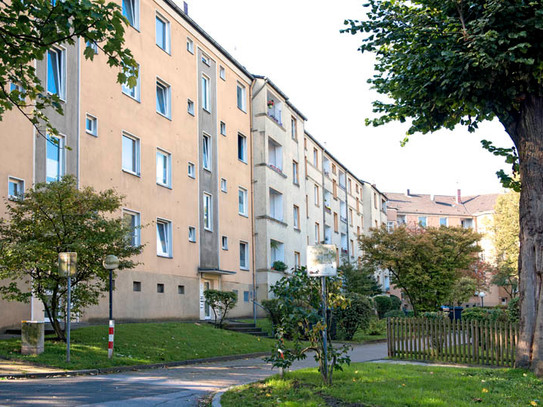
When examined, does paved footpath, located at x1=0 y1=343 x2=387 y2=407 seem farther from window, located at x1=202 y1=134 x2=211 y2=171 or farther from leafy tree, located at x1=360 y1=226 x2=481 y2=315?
leafy tree, located at x1=360 y1=226 x2=481 y2=315

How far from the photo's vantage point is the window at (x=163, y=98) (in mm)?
27094

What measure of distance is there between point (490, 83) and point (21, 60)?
889cm

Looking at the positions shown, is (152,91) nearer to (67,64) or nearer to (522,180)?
(67,64)

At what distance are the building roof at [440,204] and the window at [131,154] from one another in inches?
2501

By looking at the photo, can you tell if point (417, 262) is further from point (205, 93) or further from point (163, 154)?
point (163, 154)

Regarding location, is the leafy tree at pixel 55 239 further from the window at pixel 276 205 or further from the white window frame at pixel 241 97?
the window at pixel 276 205

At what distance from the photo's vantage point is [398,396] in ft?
31.4

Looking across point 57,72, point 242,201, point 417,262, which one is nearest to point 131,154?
point 57,72

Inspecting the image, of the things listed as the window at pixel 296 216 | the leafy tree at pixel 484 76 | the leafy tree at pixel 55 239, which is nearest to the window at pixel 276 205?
the window at pixel 296 216

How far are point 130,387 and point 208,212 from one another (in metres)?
18.9

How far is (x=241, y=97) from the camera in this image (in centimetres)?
3547

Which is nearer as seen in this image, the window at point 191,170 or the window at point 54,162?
the window at point 54,162

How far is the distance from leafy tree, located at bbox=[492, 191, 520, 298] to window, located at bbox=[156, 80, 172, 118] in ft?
140

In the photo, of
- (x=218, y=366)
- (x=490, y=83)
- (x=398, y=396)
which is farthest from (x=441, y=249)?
(x=398, y=396)
